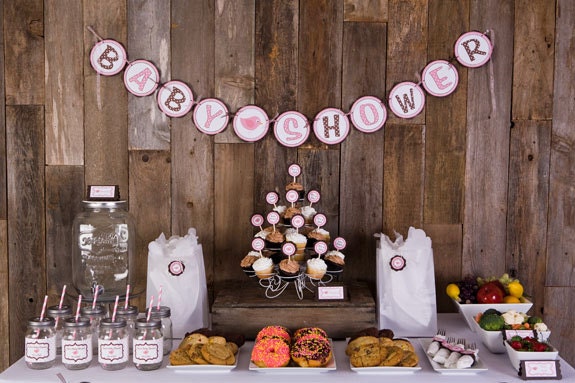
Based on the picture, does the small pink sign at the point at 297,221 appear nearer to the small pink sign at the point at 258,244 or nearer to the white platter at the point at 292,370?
the small pink sign at the point at 258,244

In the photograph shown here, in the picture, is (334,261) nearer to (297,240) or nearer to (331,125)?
(297,240)

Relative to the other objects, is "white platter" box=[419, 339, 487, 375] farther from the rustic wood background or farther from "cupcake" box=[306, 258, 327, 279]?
the rustic wood background

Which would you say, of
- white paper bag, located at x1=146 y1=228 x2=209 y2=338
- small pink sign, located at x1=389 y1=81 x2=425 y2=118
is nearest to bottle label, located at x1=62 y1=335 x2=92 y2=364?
white paper bag, located at x1=146 y1=228 x2=209 y2=338

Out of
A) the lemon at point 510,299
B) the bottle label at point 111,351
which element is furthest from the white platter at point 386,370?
the bottle label at point 111,351

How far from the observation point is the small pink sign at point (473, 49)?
6.79ft

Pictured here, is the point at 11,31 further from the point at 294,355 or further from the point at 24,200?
the point at 294,355

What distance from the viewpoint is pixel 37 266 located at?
2.15 meters

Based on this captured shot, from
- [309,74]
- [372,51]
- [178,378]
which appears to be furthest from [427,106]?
[178,378]

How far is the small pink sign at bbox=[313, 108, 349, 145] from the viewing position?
6.80ft

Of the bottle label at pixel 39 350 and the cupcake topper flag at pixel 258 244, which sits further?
the cupcake topper flag at pixel 258 244

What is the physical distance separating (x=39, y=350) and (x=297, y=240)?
0.81 meters

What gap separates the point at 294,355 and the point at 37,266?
1157mm

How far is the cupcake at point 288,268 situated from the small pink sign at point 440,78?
84 cm

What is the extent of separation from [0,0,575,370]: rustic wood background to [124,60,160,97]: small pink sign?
38mm
